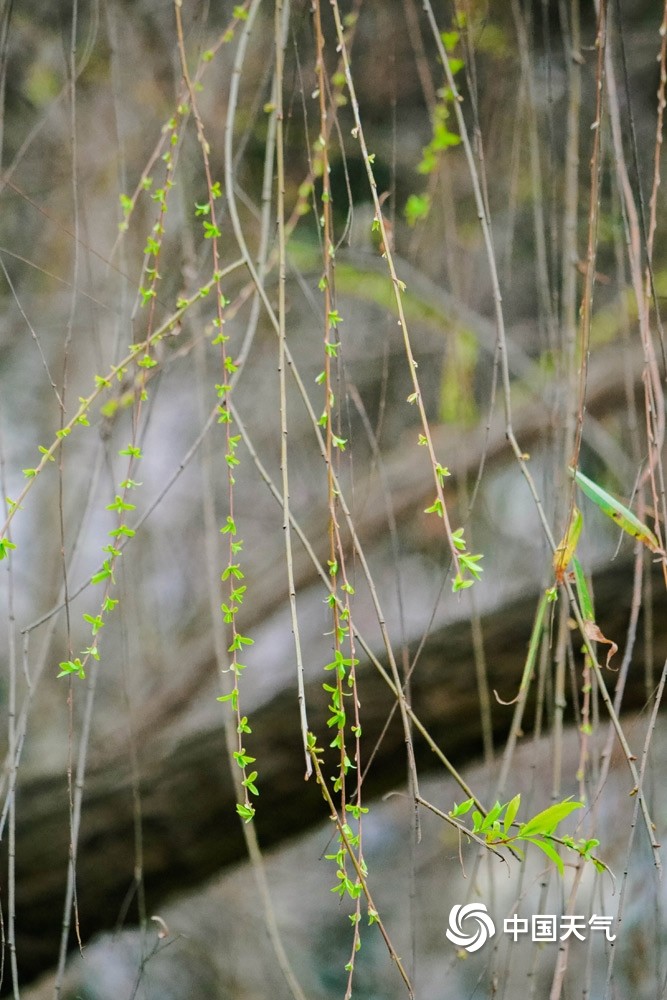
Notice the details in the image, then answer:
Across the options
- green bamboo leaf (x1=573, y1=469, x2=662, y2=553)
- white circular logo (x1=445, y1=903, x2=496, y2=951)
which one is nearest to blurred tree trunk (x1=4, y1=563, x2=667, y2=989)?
white circular logo (x1=445, y1=903, x2=496, y2=951)

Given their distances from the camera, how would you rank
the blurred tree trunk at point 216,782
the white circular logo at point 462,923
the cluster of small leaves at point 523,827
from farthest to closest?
the blurred tree trunk at point 216,782, the white circular logo at point 462,923, the cluster of small leaves at point 523,827

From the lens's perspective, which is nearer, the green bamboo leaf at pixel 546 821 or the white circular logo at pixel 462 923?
the green bamboo leaf at pixel 546 821

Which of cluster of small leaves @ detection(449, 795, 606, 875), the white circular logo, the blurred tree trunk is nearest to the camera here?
cluster of small leaves @ detection(449, 795, 606, 875)

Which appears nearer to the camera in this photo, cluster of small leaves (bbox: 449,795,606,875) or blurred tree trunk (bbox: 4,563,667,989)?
cluster of small leaves (bbox: 449,795,606,875)

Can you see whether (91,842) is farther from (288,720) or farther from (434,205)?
(434,205)

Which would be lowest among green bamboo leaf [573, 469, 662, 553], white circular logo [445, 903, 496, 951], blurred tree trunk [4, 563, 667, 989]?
white circular logo [445, 903, 496, 951]

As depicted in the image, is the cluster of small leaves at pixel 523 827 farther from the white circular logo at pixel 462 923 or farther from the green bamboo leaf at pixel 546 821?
the white circular logo at pixel 462 923

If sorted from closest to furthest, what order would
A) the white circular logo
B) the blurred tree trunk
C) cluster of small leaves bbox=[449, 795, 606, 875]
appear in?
cluster of small leaves bbox=[449, 795, 606, 875], the white circular logo, the blurred tree trunk

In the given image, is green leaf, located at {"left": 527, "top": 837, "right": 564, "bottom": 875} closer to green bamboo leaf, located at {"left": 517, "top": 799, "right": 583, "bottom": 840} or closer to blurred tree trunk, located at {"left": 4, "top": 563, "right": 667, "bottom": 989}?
green bamboo leaf, located at {"left": 517, "top": 799, "right": 583, "bottom": 840}

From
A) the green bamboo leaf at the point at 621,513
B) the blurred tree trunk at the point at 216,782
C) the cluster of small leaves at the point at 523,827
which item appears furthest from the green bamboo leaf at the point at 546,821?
the blurred tree trunk at the point at 216,782

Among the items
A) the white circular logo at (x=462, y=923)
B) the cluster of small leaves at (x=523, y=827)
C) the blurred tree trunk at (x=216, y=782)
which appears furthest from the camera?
the blurred tree trunk at (x=216, y=782)

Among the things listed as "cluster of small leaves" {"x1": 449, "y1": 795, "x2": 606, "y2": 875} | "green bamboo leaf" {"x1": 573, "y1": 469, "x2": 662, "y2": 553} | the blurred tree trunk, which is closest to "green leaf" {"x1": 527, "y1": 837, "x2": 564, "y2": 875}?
"cluster of small leaves" {"x1": 449, "y1": 795, "x2": 606, "y2": 875}

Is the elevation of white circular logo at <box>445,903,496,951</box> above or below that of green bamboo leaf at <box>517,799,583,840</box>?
below

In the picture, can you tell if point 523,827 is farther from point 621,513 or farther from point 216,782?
point 216,782
